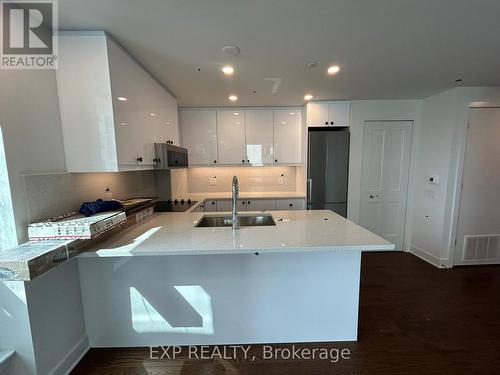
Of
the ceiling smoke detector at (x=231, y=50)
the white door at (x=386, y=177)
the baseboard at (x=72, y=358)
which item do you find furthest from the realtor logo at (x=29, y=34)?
the white door at (x=386, y=177)

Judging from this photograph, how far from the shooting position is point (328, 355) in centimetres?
164

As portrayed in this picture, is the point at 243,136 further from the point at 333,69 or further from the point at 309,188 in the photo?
the point at 333,69

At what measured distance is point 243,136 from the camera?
11.5 ft

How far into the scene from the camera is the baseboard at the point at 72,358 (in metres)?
1.43

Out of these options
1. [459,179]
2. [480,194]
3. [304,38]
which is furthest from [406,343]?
[304,38]

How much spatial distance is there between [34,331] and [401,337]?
2704 millimetres

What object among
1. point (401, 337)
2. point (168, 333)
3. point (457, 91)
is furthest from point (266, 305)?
point (457, 91)

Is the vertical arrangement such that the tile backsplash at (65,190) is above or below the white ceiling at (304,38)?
below

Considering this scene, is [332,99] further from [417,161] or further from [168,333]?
[168,333]

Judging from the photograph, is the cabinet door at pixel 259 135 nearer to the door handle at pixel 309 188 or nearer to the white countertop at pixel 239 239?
the door handle at pixel 309 188

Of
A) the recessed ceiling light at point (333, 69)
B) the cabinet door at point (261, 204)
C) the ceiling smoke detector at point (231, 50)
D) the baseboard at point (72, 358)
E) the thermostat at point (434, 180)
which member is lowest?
the baseboard at point (72, 358)

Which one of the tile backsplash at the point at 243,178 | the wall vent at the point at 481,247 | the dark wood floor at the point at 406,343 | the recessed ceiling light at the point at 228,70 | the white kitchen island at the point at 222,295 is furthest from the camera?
the tile backsplash at the point at 243,178

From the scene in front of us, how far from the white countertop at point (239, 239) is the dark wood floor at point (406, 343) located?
96 cm

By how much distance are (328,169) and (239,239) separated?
7.42 feet
